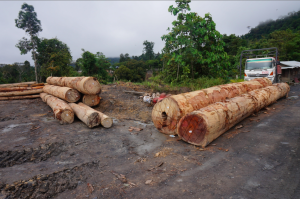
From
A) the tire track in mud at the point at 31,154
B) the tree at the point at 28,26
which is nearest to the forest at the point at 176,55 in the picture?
the tree at the point at 28,26

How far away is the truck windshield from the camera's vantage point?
10.7m

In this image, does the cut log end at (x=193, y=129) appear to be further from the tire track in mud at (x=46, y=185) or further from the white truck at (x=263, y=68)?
the white truck at (x=263, y=68)

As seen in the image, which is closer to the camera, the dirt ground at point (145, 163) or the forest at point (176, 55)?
the dirt ground at point (145, 163)

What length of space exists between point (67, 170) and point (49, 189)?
481mm

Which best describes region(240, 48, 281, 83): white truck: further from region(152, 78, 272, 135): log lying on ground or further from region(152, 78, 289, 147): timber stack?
region(152, 78, 272, 135): log lying on ground

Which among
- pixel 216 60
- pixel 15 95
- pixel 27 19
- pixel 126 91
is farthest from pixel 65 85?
pixel 27 19

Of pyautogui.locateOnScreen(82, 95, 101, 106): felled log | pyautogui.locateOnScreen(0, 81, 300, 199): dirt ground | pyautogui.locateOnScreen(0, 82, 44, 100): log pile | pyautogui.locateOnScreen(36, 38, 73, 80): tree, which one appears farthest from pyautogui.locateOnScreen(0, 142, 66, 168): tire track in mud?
pyautogui.locateOnScreen(36, 38, 73, 80): tree

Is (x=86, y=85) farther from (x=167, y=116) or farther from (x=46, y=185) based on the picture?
(x=46, y=185)

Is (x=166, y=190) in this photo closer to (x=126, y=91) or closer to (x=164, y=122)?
(x=164, y=122)

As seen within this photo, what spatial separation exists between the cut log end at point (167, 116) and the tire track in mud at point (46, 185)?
224 centimetres

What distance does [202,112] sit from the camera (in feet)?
12.1

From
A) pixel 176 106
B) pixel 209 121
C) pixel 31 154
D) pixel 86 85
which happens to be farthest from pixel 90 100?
pixel 209 121

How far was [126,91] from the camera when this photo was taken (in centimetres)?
955

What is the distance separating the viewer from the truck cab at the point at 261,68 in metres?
10.5
